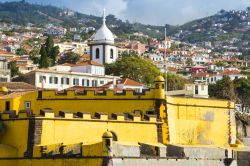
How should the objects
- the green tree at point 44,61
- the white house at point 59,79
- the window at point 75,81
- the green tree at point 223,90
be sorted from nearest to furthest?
the white house at point 59,79 → the green tree at point 223,90 → the window at point 75,81 → the green tree at point 44,61

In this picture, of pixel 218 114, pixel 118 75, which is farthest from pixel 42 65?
pixel 218 114

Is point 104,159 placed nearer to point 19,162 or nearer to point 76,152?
point 76,152

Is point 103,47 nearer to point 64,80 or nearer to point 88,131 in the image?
point 64,80

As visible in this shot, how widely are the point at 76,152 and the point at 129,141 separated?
5.25m

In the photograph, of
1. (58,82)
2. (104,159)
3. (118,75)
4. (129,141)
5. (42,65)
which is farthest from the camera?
(42,65)

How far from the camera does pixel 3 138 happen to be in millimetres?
35781

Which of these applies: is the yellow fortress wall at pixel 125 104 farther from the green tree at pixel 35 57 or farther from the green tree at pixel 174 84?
the green tree at pixel 35 57

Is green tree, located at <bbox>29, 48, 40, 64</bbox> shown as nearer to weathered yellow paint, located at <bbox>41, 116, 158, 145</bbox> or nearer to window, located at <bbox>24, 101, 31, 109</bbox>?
window, located at <bbox>24, 101, 31, 109</bbox>

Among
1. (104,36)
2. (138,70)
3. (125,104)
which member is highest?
(104,36)

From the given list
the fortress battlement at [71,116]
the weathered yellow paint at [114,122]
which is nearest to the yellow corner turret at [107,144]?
the weathered yellow paint at [114,122]

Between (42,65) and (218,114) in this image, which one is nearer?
(218,114)

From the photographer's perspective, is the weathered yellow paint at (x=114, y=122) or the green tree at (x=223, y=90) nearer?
the weathered yellow paint at (x=114, y=122)

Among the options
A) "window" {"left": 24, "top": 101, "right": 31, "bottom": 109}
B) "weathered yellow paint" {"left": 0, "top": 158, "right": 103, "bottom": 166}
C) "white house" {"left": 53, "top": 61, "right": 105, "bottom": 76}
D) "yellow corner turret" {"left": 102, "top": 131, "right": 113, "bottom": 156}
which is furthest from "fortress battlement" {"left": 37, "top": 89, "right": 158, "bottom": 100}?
"white house" {"left": 53, "top": 61, "right": 105, "bottom": 76}

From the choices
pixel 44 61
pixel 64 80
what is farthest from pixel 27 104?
pixel 44 61
